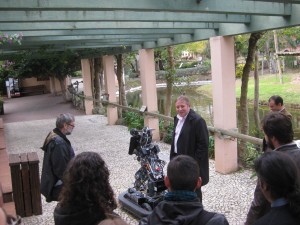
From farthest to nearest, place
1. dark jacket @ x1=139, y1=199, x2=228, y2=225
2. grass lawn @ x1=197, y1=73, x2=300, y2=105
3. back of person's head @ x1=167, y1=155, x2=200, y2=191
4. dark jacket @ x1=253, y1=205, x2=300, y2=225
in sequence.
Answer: grass lawn @ x1=197, y1=73, x2=300, y2=105 < back of person's head @ x1=167, y1=155, x2=200, y2=191 < dark jacket @ x1=139, y1=199, x2=228, y2=225 < dark jacket @ x1=253, y1=205, x2=300, y2=225

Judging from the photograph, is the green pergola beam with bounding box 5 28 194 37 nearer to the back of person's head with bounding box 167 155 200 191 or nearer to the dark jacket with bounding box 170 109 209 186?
the dark jacket with bounding box 170 109 209 186

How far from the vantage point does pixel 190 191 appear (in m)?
1.94

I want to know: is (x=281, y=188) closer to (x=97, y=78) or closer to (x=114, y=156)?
(x=114, y=156)

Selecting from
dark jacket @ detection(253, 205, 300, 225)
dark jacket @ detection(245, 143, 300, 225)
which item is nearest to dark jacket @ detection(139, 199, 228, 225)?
dark jacket @ detection(253, 205, 300, 225)

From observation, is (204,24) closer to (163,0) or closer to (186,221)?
(163,0)

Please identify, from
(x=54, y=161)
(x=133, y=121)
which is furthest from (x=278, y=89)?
(x=54, y=161)

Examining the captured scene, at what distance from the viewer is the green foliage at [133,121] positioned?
11.8m

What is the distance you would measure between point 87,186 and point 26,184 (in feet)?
10.5

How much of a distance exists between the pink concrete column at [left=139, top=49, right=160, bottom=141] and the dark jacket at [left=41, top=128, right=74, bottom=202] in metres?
6.02

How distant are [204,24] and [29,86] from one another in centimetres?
2727

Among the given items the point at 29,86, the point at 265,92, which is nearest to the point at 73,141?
the point at 265,92

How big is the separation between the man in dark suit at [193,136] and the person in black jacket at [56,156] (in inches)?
47.1

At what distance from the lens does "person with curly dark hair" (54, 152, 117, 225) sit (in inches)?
79.4

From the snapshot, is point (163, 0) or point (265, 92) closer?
point (163, 0)
